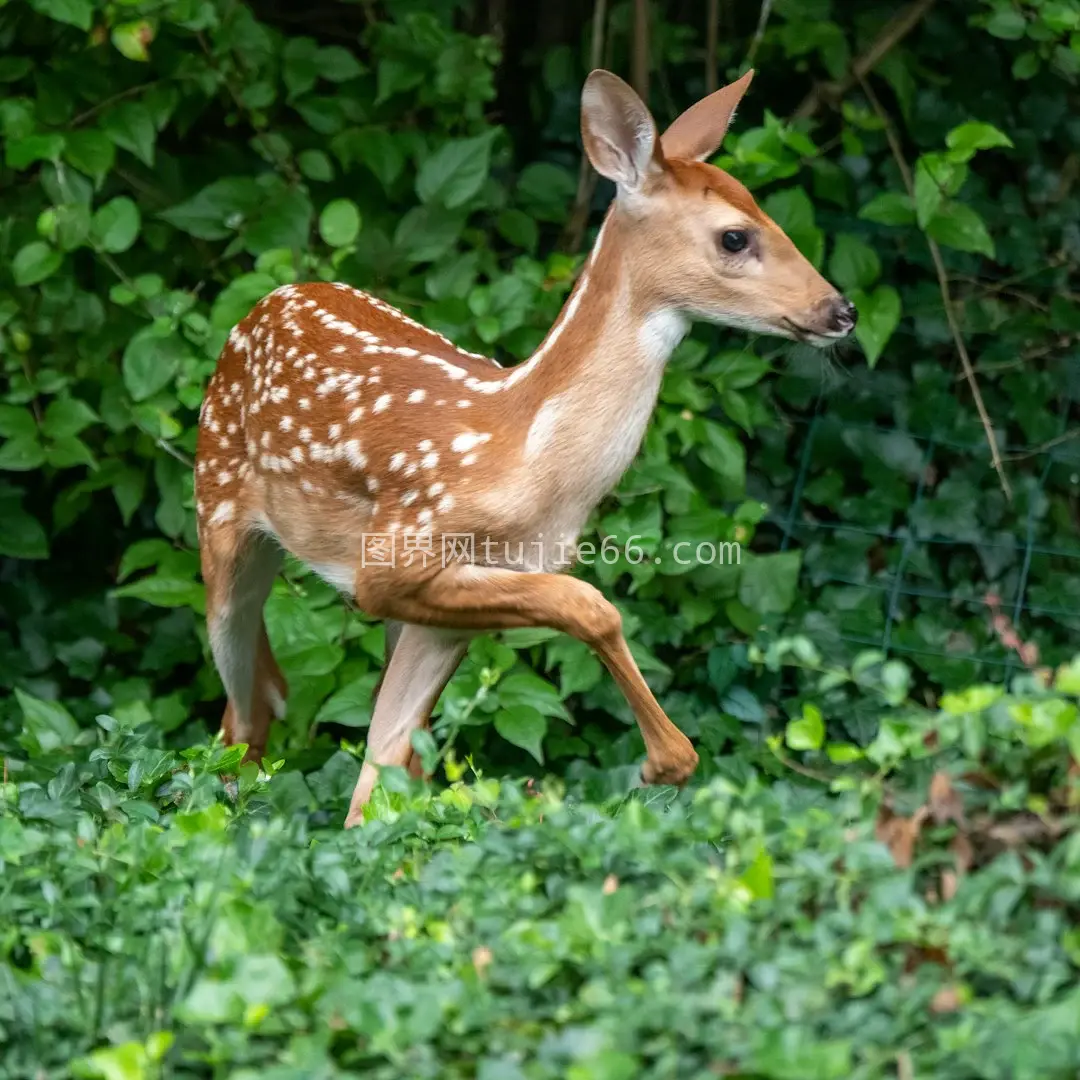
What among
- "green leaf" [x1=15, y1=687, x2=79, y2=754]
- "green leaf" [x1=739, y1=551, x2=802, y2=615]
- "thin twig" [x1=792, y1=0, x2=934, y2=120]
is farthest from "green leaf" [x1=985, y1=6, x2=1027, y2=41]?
"green leaf" [x1=15, y1=687, x2=79, y2=754]

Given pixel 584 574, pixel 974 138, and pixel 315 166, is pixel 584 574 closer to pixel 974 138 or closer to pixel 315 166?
pixel 315 166

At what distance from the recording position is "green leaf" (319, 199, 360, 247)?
5680mm

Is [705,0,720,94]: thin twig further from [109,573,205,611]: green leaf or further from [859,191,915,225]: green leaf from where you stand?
[109,573,205,611]: green leaf

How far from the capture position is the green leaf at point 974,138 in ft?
17.9

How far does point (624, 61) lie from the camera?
6.65 m

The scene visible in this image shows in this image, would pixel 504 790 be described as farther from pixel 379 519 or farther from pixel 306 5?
pixel 306 5

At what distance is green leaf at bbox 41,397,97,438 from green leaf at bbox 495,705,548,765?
1674 millimetres

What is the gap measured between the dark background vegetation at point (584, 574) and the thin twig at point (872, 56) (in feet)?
0.08

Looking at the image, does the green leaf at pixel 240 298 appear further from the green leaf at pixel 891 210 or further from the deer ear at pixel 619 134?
the green leaf at pixel 891 210

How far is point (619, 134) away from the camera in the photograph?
13.5 ft

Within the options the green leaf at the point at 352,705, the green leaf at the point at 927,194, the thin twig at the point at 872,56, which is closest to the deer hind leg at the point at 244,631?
the green leaf at the point at 352,705

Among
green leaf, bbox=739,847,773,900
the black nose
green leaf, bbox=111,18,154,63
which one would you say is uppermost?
the black nose

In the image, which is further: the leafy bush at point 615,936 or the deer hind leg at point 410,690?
the deer hind leg at point 410,690

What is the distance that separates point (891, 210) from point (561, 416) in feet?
7.88
